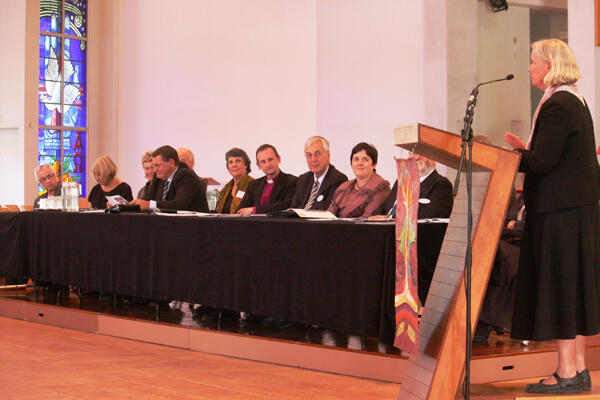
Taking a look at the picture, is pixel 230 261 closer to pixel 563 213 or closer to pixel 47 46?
pixel 563 213

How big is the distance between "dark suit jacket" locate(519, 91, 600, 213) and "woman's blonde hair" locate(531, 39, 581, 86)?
0.06 meters

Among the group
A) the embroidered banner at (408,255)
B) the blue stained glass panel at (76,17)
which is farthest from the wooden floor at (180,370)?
the blue stained glass panel at (76,17)

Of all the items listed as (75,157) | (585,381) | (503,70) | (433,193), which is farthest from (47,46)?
(585,381)

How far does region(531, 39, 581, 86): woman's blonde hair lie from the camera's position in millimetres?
3051

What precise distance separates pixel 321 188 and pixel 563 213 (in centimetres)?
239

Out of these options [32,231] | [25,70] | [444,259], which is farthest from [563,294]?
[25,70]

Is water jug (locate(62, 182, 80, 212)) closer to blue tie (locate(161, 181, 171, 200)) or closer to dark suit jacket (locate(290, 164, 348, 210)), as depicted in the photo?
blue tie (locate(161, 181, 171, 200))

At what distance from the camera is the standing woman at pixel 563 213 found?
9.91ft

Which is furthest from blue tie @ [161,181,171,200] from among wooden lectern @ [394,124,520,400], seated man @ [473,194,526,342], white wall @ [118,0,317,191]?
white wall @ [118,0,317,191]

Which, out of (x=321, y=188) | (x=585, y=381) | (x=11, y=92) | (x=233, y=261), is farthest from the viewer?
(x=11, y=92)

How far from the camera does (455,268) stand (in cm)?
282

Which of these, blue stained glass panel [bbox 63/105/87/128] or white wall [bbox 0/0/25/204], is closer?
white wall [bbox 0/0/25/204]

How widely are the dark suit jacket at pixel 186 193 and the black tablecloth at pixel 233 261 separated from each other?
0.73 meters

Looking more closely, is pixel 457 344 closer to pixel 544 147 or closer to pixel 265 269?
pixel 544 147
